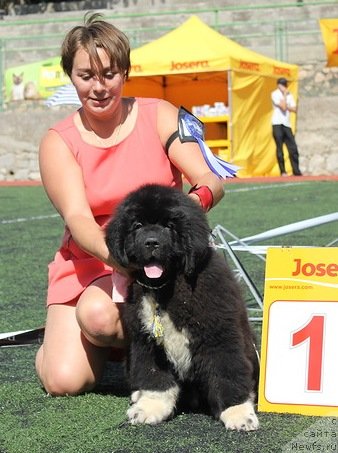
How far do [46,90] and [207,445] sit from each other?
17.0m

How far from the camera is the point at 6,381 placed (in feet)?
11.7

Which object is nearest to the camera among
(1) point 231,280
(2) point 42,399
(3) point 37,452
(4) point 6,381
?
(3) point 37,452

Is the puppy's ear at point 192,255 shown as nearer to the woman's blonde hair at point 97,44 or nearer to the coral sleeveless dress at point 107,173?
the coral sleeveless dress at point 107,173

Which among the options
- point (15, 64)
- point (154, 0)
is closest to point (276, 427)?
point (15, 64)

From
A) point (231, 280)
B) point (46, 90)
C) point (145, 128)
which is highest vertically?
point (145, 128)

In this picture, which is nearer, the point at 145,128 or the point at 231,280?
the point at 231,280

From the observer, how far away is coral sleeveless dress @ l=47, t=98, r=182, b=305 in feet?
11.2

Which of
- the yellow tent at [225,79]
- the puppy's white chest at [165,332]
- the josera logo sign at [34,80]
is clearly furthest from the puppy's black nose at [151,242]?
the josera logo sign at [34,80]

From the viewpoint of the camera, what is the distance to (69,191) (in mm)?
3402

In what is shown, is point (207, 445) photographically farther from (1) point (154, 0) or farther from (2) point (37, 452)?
(1) point (154, 0)

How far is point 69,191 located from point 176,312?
29.8 inches

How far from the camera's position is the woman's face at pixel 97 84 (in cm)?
335

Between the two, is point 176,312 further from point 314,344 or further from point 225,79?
point 225,79

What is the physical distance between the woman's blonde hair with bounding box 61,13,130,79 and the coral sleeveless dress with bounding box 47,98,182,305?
0.82 feet
